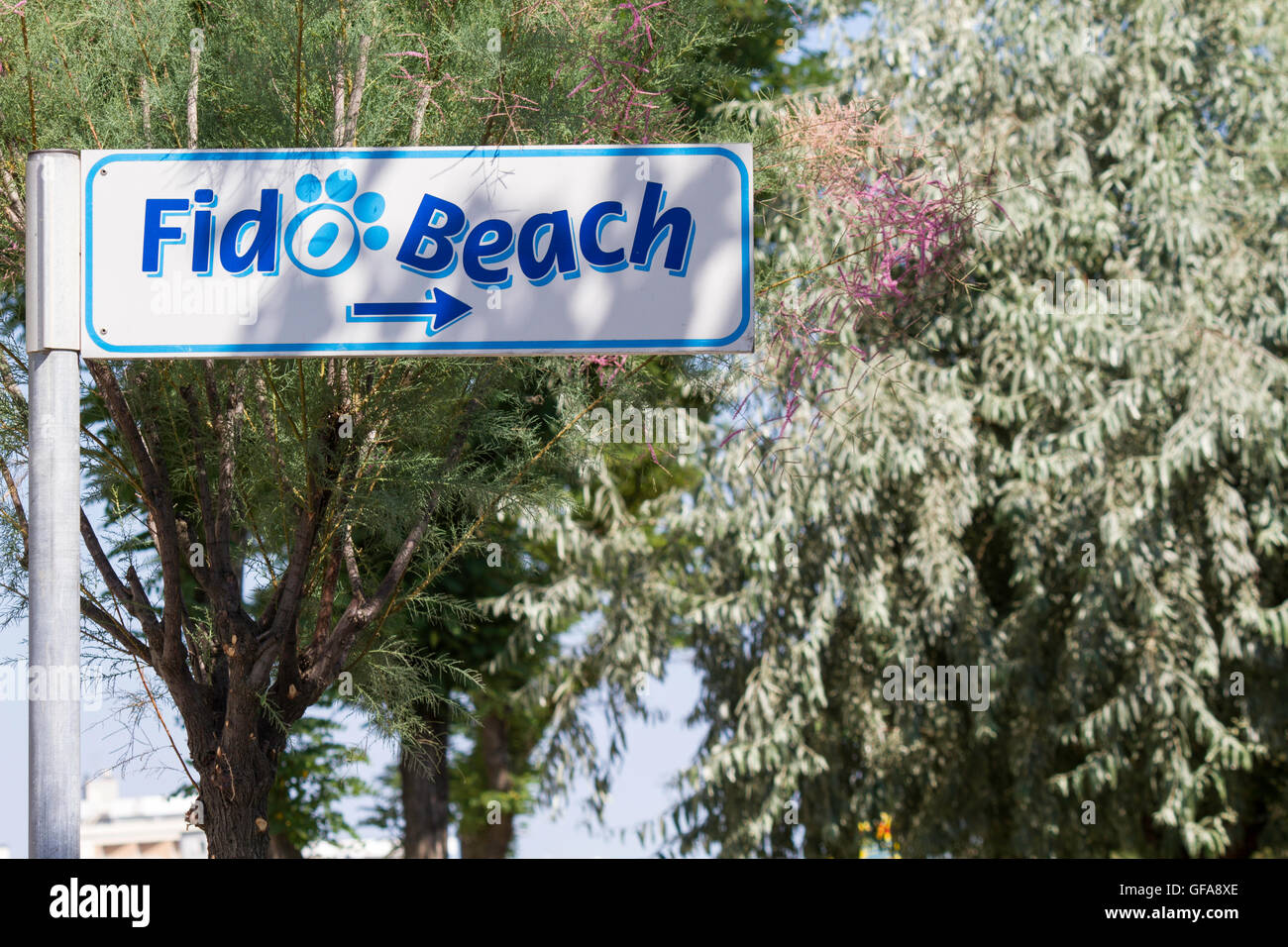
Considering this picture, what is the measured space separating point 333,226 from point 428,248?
8.0 inches

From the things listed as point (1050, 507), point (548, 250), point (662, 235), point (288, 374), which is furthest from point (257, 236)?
point (1050, 507)

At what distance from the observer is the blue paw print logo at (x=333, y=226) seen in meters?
2.47

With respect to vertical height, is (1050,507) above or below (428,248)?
above

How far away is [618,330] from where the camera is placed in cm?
246

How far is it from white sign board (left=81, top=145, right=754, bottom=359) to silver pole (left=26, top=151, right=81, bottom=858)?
0.08m

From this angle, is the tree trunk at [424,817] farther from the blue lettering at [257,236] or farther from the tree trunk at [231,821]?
the blue lettering at [257,236]

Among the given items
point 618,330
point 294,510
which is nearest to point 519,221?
point 618,330

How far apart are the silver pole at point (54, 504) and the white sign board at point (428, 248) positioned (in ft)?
0.26

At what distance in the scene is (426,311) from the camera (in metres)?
2.44

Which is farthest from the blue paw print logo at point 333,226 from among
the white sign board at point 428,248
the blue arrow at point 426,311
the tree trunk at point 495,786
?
the tree trunk at point 495,786

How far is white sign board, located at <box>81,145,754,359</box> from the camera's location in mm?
2422

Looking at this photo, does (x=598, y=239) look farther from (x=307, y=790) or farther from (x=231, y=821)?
(x=307, y=790)
